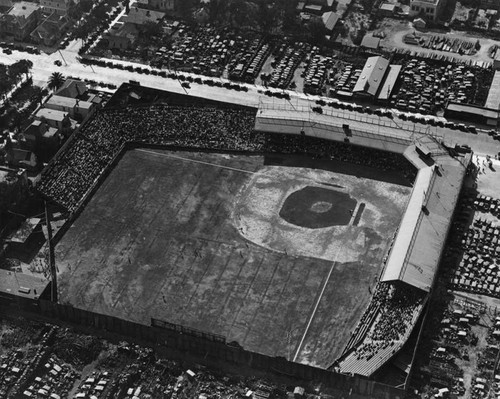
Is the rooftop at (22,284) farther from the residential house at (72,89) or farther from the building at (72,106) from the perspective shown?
the residential house at (72,89)

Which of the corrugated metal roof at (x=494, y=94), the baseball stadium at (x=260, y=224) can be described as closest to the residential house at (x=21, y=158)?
the baseball stadium at (x=260, y=224)

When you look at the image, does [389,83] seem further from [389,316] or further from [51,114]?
[51,114]

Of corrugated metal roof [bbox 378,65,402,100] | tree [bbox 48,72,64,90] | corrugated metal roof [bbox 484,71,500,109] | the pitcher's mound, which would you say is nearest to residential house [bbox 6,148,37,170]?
tree [bbox 48,72,64,90]

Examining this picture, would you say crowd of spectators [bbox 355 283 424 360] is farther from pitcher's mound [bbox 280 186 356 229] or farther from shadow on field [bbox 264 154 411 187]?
shadow on field [bbox 264 154 411 187]

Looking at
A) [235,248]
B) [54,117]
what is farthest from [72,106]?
[235,248]

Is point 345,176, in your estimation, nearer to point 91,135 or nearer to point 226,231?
point 226,231
